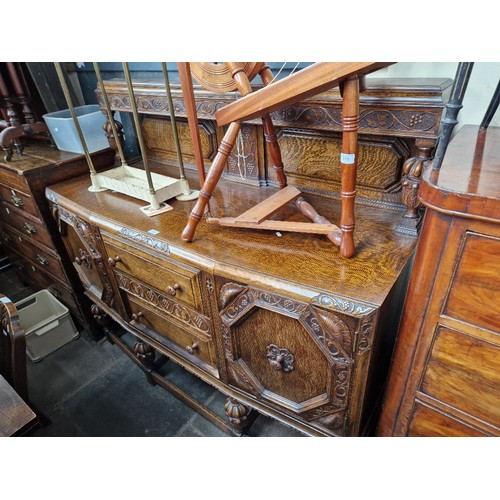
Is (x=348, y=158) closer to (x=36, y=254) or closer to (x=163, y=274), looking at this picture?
(x=163, y=274)

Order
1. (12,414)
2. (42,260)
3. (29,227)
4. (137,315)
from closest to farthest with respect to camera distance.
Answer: (12,414) → (137,315) → (29,227) → (42,260)

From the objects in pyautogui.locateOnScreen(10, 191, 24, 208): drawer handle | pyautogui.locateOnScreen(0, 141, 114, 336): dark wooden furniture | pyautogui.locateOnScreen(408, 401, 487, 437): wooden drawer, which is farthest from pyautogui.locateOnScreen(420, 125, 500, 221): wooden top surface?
pyautogui.locateOnScreen(10, 191, 24, 208): drawer handle

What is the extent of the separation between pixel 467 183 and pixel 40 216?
1718 millimetres

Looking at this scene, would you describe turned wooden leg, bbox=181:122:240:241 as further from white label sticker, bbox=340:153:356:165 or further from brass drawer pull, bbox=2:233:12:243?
brass drawer pull, bbox=2:233:12:243

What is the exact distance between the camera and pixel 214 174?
0.93 m

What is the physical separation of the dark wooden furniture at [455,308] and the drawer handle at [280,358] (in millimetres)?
260

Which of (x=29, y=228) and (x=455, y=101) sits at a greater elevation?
(x=455, y=101)

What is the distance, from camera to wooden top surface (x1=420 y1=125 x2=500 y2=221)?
531 millimetres

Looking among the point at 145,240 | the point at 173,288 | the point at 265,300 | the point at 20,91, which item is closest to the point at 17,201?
the point at 20,91

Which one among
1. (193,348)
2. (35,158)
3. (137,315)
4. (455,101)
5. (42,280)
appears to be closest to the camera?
(455,101)

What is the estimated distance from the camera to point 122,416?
160cm

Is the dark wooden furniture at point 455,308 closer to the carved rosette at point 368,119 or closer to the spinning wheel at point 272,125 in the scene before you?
the carved rosette at point 368,119

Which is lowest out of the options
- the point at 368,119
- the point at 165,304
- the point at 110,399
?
the point at 110,399
